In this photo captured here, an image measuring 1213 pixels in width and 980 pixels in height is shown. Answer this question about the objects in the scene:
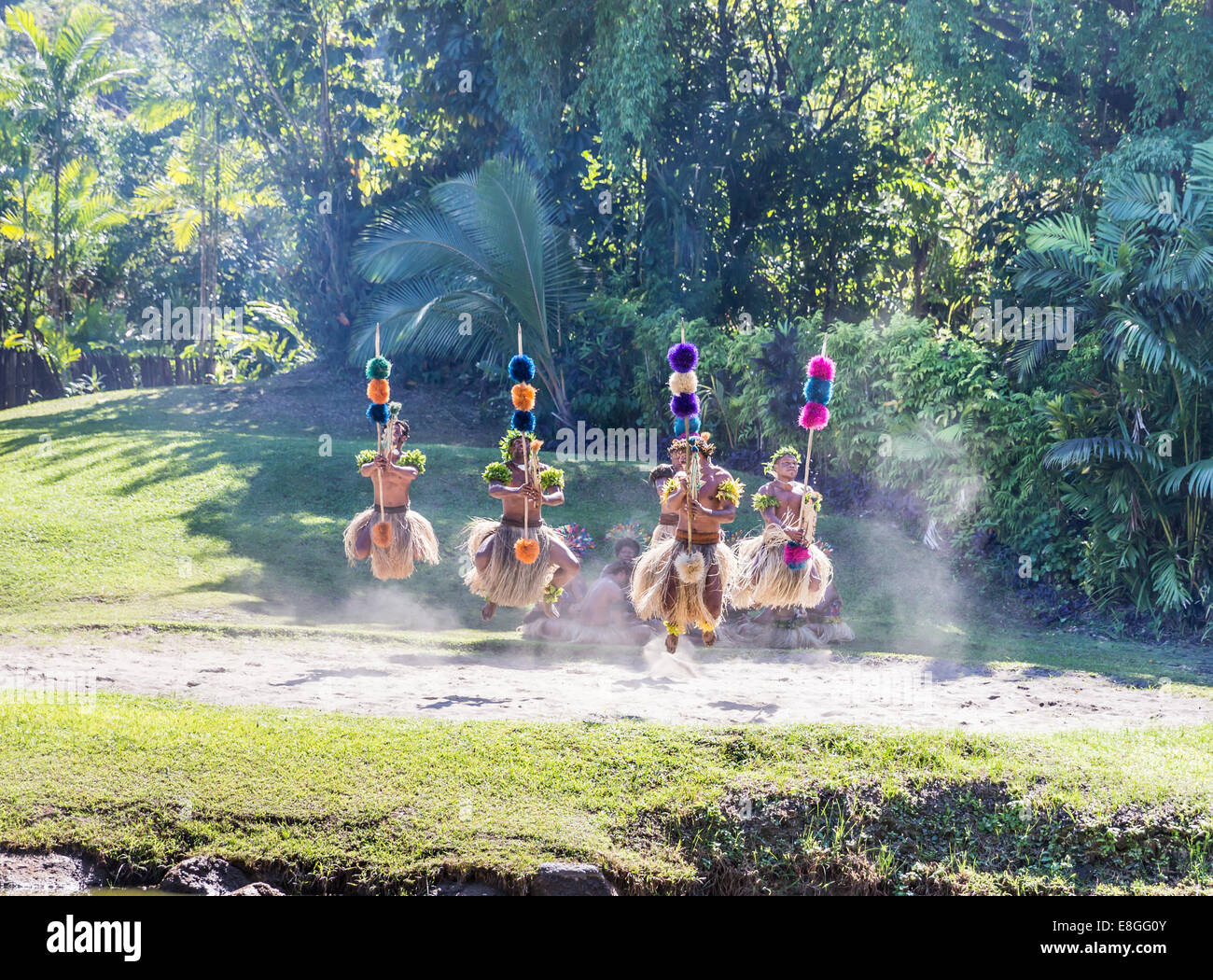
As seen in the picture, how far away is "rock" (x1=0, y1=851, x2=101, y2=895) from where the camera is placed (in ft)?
18.0

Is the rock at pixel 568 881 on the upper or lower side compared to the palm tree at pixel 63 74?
lower

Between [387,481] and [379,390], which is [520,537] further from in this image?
[379,390]

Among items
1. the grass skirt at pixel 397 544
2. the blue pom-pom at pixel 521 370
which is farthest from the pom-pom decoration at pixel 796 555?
the grass skirt at pixel 397 544

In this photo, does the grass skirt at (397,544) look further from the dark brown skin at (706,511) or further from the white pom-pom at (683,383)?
the white pom-pom at (683,383)

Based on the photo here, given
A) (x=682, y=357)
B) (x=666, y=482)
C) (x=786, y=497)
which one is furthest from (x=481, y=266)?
(x=682, y=357)

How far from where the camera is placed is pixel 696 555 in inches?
295

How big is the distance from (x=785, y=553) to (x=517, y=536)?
193cm

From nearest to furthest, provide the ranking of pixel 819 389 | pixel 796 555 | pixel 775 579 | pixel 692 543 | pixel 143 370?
pixel 692 543 → pixel 819 389 → pixel 796 555 → pixel 775 579 → pixel 143 370

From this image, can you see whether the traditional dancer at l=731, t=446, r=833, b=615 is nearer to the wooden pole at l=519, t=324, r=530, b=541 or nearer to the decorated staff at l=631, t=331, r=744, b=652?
the decorated staff at l=631, t=331, r=744, b=652

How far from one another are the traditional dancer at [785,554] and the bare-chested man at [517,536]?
137 centimetres

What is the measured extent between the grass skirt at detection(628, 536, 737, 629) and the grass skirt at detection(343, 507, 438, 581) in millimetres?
2257

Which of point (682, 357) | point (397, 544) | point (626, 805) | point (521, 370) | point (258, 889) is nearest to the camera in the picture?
point (258, 889)

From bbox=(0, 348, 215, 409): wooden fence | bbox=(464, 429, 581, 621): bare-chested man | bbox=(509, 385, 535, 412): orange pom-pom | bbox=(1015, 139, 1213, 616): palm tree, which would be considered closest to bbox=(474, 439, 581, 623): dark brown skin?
bbox=(464, 429, 581, 621): bare-chested man

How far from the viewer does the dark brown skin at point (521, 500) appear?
27.7ft
